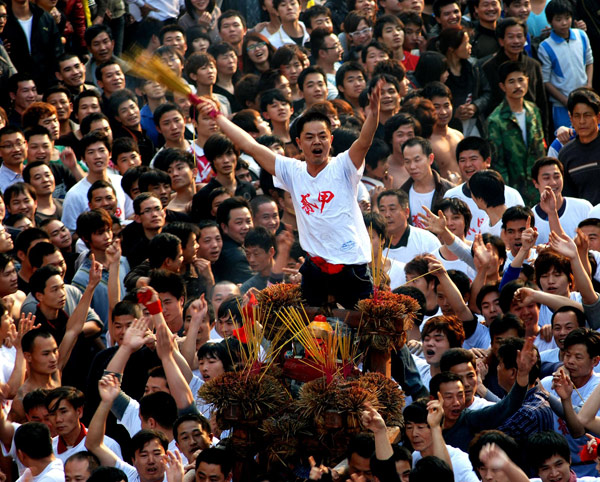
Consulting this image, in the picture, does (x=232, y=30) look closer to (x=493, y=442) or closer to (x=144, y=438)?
(x=144, y=438)

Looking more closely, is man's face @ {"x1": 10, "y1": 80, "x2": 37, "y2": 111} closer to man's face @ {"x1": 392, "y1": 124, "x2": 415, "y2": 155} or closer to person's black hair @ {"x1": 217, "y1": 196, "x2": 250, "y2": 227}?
person's black hair @ {"x1": 217, "y1": 196, "x2": 250, "y2": 227}

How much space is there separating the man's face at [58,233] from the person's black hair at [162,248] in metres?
1.03

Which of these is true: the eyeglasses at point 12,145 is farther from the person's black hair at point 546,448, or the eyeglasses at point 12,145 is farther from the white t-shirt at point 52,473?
the person's black hair at point 546,448

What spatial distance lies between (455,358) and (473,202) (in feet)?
11.2

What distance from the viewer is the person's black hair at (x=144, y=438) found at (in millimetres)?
9133

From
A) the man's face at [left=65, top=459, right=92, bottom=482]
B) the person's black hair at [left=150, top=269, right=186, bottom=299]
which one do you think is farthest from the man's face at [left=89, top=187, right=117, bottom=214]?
the man's face at [left=65, top=459, right=92, bottom=482]

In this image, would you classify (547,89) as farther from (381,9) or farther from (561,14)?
(381,9)

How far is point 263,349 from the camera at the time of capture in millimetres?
9047

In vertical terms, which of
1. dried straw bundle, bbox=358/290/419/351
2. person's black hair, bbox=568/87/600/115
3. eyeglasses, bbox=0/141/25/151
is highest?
dried straw bundle, bbox=358/290/419/351

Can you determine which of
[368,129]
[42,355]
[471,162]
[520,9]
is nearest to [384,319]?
[368,129]

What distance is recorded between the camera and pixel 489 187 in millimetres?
12406

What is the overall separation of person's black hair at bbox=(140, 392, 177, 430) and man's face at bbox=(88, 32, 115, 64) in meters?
6.70

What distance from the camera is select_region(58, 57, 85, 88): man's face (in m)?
14.5

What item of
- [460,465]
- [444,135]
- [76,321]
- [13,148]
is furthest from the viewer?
[444,135]
